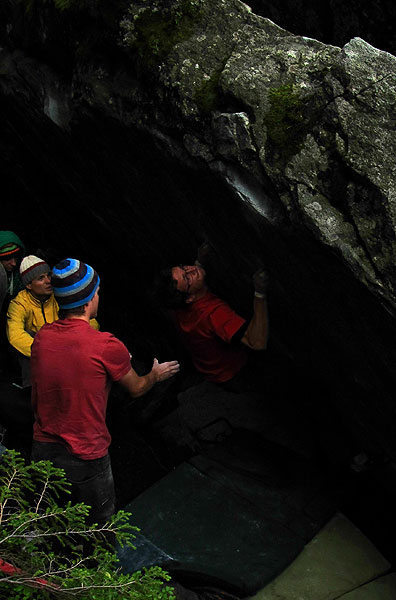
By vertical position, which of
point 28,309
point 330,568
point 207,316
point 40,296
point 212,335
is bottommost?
point 28,309

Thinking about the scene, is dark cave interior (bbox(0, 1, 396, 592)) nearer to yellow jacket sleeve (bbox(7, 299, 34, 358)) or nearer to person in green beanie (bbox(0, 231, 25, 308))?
person in green beanie (bbox(0, 231, 25, 308))

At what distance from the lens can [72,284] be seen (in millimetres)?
4215

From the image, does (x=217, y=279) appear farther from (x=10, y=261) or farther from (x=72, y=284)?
(x=10, y=261)

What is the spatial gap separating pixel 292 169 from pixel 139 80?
5.29 ft

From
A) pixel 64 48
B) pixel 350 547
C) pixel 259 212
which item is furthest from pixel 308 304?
pixel 64 48

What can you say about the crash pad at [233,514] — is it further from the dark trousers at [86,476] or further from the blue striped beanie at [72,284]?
the blue striped beanie at [72,284]

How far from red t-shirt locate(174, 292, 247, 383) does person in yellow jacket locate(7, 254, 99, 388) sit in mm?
961

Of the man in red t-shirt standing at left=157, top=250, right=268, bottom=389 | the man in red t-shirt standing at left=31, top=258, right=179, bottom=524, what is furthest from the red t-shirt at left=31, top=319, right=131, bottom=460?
the man in red t-shirt standing at left=157, top=250, right=268, bottom=389

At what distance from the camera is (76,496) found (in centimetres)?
448

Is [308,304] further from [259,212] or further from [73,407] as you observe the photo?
[73,407]

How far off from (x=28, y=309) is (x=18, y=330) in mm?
216

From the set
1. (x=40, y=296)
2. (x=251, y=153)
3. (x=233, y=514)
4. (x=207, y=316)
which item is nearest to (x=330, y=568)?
(x=233, y=514)

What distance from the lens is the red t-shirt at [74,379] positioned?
13.8ft

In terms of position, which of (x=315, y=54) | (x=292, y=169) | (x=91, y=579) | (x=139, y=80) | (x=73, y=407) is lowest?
(x=73, y=407)
